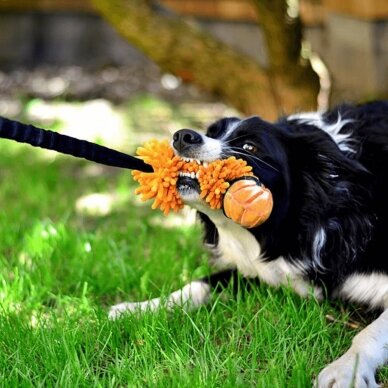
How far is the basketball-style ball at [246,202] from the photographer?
2396 millimetres

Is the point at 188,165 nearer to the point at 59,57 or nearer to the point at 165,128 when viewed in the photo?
the point at 165,128

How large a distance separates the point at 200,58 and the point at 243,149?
2.34 metres

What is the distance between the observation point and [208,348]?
2361 mm

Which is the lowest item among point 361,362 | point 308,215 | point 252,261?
point 252,261

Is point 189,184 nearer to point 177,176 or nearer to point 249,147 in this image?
point 177,176

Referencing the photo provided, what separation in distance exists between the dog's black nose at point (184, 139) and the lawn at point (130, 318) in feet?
1.91

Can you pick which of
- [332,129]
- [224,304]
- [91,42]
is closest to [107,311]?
[224,304]

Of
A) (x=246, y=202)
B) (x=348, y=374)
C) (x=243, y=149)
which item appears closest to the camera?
(x=348, y=374)

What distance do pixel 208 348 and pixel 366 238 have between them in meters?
0.72

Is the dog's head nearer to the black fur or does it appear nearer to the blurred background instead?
the black fur

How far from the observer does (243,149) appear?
2.55m

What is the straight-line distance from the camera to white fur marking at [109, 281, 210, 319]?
262 centimetres

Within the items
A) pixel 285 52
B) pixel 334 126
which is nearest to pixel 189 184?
pixel 334 126

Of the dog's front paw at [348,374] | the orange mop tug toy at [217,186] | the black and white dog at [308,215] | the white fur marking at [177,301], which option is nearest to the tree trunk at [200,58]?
the black and white dog at [308,215]
